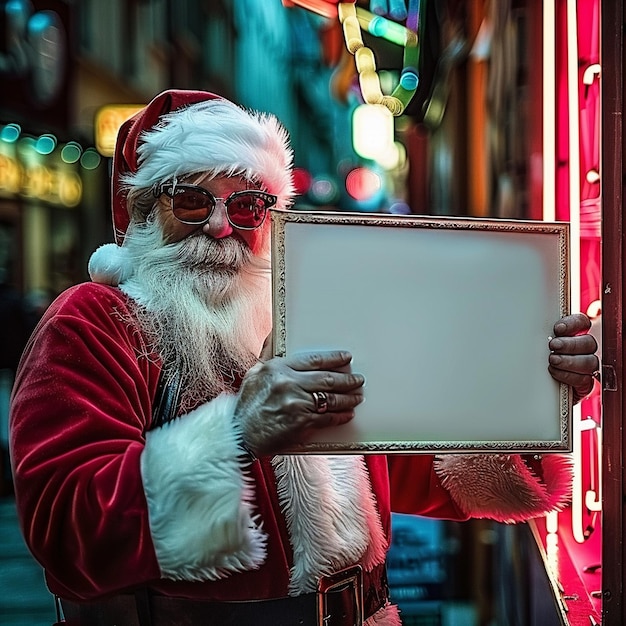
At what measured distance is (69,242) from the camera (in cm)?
139

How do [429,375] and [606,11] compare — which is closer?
[429,375]

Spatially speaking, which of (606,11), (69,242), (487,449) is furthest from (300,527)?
(606,11)

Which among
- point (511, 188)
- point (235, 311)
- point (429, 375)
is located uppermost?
point (511, 188)

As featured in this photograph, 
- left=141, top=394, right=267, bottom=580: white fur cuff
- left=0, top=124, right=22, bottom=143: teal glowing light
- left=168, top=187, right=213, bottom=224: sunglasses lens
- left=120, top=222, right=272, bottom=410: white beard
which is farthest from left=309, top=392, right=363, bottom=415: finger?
left=0, top=124, right=22, bottom=143: teal glowing light

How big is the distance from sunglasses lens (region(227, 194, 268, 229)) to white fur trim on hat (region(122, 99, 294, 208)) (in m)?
0.04

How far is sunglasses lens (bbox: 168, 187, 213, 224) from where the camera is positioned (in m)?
1.28

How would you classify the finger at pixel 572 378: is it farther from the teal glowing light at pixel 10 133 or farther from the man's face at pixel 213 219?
the teal glowing light at pixel 10 133

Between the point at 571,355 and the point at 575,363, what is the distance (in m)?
0.01

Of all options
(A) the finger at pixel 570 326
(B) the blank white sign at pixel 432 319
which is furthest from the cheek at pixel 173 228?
(A) the finger at pixel 570 326

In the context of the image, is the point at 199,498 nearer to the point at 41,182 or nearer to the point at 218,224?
the point at 218,224

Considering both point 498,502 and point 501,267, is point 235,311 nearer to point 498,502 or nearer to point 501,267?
point 501,267

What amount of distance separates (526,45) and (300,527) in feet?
4.01

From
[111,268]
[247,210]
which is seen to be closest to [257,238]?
[247,210]

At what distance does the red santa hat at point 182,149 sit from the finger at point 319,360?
0.40m
